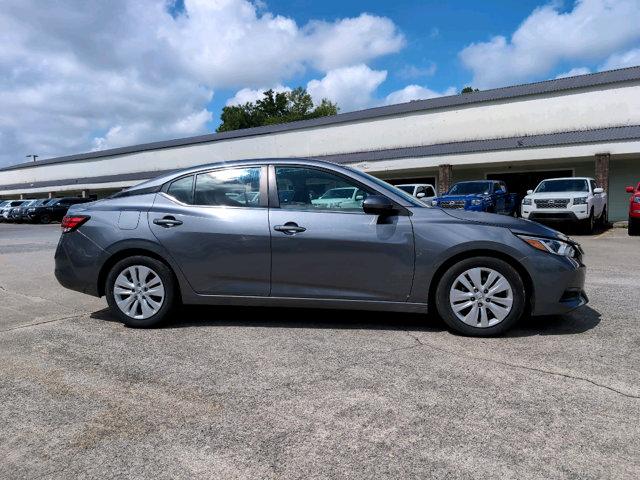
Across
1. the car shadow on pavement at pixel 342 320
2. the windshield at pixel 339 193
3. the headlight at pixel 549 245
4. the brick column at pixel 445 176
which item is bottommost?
the car shadow on pavement at pixel 342 320

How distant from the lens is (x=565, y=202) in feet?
48.8

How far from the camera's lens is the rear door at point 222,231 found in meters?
4.52

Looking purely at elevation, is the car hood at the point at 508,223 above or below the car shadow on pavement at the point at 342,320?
above

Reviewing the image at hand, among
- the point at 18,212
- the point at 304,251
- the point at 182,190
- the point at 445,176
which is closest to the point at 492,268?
the point at 304,251

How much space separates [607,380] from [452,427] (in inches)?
53.0

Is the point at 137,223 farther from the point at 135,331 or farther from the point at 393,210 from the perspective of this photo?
the point at 393,210

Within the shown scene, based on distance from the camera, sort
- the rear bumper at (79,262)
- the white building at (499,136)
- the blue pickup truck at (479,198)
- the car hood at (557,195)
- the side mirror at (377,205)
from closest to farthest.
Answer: the side mirror at (377,205) → the rear bumper at (79,262) → the car hood at (557,195) → the blue pickup truck at (479,198) → the white building at (499,136)

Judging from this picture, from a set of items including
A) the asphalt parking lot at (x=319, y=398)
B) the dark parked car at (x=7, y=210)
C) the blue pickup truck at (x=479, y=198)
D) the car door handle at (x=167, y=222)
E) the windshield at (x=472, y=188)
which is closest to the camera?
the asphalt parking lot at (x=319, y=398)

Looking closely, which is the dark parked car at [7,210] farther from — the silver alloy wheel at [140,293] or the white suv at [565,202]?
the silver alloy wheel at [140,293]

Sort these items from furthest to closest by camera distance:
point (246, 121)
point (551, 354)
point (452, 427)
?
point (246, 121) < point (551, 354) < point (452, 427)

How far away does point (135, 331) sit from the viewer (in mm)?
4664

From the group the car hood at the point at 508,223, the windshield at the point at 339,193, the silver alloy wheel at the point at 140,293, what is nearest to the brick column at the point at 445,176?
the car hood at the point at 508,223

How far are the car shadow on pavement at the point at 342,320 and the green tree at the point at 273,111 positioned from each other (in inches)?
2722

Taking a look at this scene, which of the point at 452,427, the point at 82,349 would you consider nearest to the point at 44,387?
the point at 82,349
